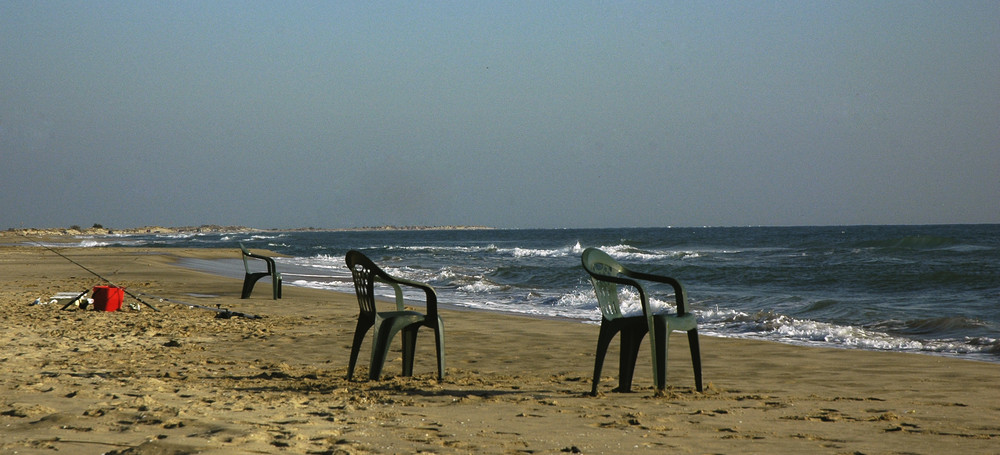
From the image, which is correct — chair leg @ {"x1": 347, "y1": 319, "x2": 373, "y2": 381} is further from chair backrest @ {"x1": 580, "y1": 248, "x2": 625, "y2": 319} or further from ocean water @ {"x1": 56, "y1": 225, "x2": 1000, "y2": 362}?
ocean water @ {"x1": 56, "y1": 225, "x2": 1000, "y2": 362}

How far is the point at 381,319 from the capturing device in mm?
5469

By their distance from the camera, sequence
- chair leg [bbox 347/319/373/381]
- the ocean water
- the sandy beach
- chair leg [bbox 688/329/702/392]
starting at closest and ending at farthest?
the sandy beach → chair leg [bbox 688/329/702/392] → chair leg [bbox 347/319/373/381] → the ocean water

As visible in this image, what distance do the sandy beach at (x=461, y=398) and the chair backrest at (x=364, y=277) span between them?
Answer: 556 mm

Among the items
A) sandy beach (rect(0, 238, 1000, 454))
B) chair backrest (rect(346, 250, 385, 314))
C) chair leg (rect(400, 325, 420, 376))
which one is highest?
chair backrest (rect(346, 250, 385, 314))


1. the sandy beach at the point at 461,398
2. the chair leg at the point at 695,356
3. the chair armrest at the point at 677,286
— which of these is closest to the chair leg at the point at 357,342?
the sandy beach at the point at 461,398

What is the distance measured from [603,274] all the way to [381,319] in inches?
58.9

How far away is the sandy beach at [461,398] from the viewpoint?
372 centimetres

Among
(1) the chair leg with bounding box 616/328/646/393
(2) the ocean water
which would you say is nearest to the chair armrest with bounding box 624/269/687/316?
(1) the chair leg with bounding box 616/328/646/393

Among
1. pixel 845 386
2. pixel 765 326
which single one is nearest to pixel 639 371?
pixel 845 386

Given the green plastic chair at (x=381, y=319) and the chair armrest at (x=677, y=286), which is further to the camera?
the green plastic chair at (x=381, y=319)

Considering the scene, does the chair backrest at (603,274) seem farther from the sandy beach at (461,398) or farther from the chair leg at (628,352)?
the sandy beach at (461,398)

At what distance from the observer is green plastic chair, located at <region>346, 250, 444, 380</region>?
5398 mm

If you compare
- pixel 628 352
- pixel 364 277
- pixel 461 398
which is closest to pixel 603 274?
pixel 628 352

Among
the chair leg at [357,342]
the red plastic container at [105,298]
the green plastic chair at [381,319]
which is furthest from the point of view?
the red plastic container at [105,298]
